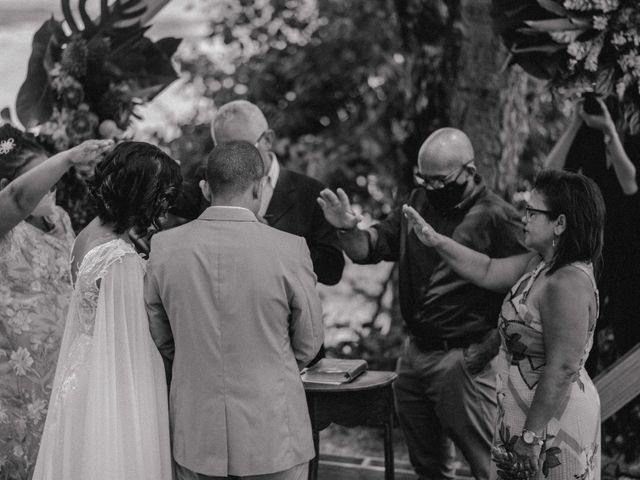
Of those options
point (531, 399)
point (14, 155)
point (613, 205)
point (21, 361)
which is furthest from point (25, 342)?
point (613, 205)

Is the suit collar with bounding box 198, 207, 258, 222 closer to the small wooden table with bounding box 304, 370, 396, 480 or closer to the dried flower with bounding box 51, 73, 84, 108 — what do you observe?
the small wooden table with bounding box 304, 370, 396, 480

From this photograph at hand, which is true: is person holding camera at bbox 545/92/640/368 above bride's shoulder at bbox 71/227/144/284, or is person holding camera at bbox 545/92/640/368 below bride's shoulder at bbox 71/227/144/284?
below

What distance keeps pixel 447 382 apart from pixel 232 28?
14.2ft

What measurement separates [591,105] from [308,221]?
4.85 feet

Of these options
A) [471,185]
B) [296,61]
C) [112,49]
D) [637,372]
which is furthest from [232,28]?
[637,372]

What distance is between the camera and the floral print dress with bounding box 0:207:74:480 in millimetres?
3311

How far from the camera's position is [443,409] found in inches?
150

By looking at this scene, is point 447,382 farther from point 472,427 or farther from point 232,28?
point 232,28

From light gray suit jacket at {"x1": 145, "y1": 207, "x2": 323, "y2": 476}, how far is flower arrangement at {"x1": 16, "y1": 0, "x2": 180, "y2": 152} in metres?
2.00

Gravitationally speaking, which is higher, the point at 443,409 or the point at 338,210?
the point at 338,210

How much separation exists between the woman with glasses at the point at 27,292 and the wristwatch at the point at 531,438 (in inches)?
72.6

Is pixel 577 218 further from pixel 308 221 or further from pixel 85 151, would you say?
pixel 85 151

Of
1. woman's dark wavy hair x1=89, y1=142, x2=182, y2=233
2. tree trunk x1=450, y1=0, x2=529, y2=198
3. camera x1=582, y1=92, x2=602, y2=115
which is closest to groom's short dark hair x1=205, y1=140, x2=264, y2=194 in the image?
woman's dark wavy hair x1=89, y1=142, x2=182, y2=233

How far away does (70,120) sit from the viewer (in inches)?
174
